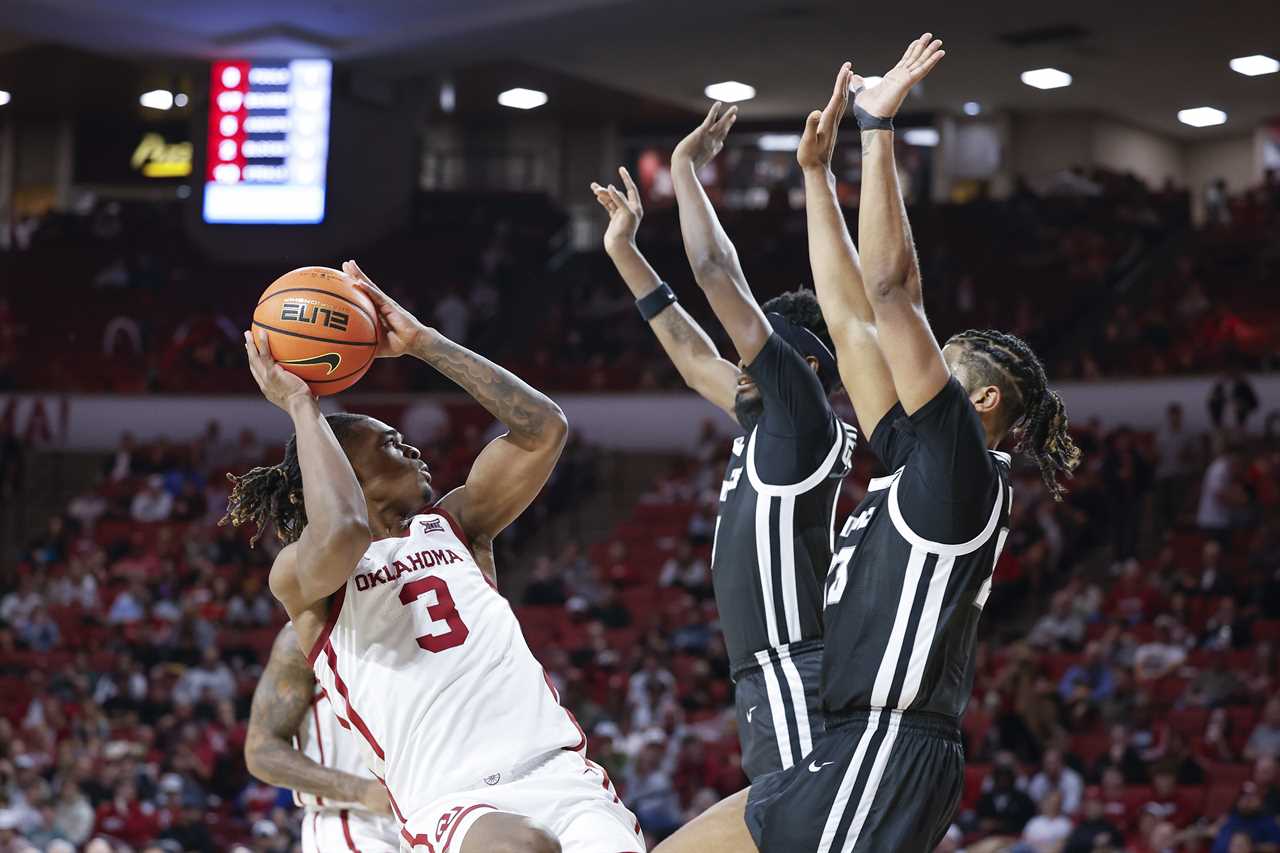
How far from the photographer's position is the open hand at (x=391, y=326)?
4.38 metres

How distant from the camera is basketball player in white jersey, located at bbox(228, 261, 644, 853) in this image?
381cm

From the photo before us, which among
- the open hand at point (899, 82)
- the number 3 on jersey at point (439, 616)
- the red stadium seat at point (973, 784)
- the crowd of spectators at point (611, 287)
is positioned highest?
the crowd of spectators at point (611, 287)

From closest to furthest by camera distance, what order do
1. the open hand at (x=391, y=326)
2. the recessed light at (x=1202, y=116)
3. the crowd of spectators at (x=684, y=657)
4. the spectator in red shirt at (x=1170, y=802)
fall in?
the open hand at (x=391, y=326), the spectator in red shirt at (x=1170, y=802), the crowd of spectators at (x=684, y=657), the recessed light at (x=1202, y=116)

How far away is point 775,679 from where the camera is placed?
435 centimetres

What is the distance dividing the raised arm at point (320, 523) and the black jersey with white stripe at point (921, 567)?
3.80 feet

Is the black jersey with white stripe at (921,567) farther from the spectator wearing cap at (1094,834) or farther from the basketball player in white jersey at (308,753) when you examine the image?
the spectator wearing cap at (1094,834)

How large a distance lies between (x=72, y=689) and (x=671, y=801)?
20.7ft

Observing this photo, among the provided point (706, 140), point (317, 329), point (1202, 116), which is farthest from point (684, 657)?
point (1202, 116)

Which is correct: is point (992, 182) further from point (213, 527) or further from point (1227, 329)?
point (213, 527)

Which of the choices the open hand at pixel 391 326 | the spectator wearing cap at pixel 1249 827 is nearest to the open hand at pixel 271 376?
the open hand at pixel 391 326

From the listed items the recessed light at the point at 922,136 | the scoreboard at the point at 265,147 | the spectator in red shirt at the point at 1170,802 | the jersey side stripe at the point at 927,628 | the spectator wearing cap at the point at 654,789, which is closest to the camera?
the jersey side stripe at the point at 927,628

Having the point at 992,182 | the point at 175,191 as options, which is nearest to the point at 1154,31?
the point at 992,182

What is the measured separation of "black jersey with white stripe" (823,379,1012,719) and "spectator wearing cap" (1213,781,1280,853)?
6965mm

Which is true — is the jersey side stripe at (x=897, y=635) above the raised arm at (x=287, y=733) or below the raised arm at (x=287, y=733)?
above
